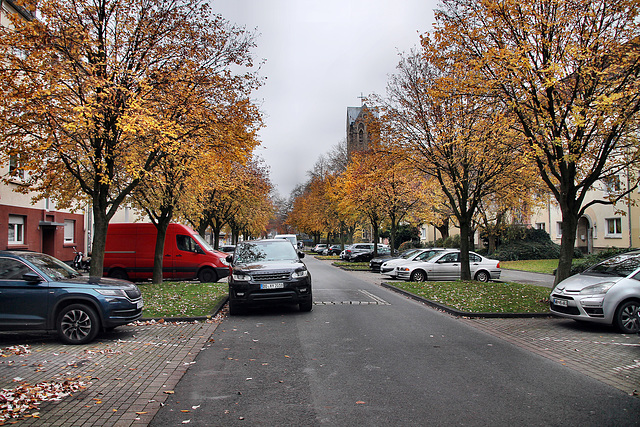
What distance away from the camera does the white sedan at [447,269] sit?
19875mm

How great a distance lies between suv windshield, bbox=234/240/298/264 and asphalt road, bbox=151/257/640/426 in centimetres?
285

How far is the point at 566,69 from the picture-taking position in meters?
11.6

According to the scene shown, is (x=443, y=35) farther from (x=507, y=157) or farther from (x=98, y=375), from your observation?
(x=98, y=375)

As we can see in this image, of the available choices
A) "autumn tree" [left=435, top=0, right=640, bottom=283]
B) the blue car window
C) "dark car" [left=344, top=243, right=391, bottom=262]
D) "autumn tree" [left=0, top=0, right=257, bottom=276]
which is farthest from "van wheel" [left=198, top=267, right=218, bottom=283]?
"dark car" [left=344, top=243, right=391, bottom=262]

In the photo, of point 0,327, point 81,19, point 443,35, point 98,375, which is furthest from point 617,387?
point 81,19

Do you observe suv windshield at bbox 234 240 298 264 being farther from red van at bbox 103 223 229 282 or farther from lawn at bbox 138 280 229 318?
red van at bbox 103 223 229 282

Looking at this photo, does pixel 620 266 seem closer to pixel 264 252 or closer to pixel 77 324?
pixel 264 252

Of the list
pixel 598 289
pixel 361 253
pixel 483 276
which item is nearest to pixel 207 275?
pixel 483 276

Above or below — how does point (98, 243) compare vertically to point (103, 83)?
below

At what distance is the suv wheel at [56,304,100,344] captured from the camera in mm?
7762

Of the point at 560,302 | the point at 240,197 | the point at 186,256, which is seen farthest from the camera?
the point at 240,197

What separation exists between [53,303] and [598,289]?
31.7 ft

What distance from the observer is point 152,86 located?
12414 millimetres

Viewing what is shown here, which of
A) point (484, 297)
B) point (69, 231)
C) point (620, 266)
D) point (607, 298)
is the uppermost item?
point (69, 231)
